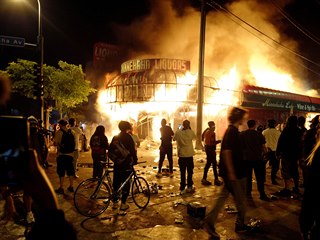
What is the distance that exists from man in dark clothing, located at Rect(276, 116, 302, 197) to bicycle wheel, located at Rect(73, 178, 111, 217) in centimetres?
453

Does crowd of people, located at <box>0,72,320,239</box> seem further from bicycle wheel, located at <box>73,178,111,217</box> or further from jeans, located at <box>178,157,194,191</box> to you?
bicycle wheel, located at <box>73,178,111,217</box>

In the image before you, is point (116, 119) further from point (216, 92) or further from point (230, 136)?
point (230, 136)

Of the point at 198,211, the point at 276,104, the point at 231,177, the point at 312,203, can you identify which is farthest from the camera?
the point at 276,104

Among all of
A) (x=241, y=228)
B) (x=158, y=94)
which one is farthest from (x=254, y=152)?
(x=158, y=94)

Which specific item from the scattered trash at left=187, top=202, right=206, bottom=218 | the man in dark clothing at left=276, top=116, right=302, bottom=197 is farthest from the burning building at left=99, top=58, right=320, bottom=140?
the scattered trash at left=187, top=202, right=206, bottom=218

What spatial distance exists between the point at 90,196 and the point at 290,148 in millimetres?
5142

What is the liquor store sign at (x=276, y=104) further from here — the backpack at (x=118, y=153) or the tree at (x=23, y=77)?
the backpack at (x=118, y=153)

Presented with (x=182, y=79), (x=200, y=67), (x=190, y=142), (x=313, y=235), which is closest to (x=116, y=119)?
(x=182, y=79)

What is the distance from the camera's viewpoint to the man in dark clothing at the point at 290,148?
25.2 ft

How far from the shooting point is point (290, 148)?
25.6 ft

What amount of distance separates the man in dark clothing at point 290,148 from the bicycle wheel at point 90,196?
453cm

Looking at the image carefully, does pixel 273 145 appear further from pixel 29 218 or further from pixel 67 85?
pixel 67 85

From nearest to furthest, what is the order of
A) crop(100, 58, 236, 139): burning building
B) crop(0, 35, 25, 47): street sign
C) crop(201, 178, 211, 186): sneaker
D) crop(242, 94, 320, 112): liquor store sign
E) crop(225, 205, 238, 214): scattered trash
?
crop(225, 205, 238, 214): scattered trash → crop(201, 178, 211, 186): sneaker → crop(0, 35, 25, 47): street sign → crop(100, 58, 236, 139): burning building → crop(242, 94, 320, 112): liquor store sign

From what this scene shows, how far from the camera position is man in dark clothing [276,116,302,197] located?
769 cm
